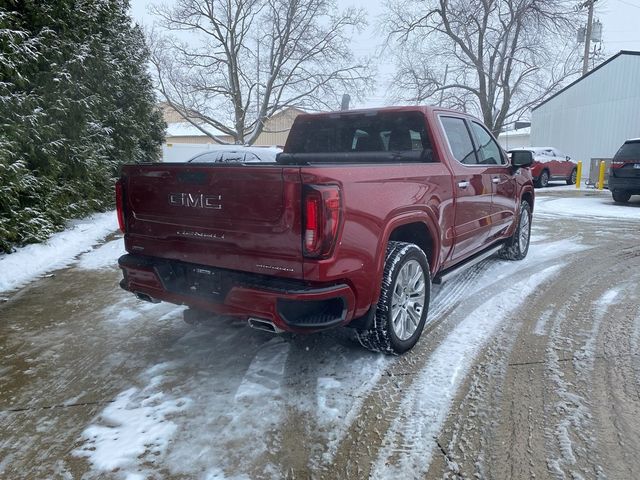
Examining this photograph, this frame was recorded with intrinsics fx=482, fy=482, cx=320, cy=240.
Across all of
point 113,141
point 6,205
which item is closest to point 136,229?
point 6,205

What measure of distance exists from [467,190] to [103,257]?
5.20 metres

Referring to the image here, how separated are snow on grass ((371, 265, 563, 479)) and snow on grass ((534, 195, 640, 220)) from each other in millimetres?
8116

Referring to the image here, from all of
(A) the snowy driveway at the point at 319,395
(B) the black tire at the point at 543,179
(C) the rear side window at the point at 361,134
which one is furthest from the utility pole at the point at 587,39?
(C) the rear side window at the point at 361,134

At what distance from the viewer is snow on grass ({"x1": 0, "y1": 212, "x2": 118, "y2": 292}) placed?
5.71m

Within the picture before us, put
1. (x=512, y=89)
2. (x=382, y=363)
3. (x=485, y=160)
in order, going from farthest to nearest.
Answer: (x=512, y=89)
(x=485, y=160)
(x=382, y=363)

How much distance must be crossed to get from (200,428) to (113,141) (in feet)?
30.4

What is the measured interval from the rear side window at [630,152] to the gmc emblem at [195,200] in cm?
1245

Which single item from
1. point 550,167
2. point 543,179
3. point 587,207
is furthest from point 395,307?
point 550,167

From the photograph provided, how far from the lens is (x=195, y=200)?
3.17 m

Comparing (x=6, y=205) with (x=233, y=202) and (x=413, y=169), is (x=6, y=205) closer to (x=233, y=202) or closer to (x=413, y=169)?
(x=233, y=202)

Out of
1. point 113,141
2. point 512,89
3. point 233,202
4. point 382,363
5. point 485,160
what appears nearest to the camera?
point 233,202

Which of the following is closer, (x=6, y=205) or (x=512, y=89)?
(x=6, y=205)

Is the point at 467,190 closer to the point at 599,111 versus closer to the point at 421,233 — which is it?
the point at 421,233

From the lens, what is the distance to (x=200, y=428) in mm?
2682
